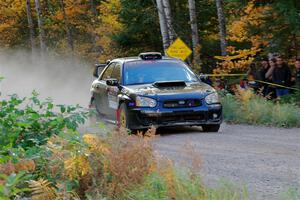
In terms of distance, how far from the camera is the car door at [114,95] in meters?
15.9

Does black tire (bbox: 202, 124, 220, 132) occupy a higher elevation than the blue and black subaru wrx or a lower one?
lower

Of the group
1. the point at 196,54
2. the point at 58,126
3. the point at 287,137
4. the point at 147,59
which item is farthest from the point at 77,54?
the point at 58,126

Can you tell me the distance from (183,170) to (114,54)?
2984cm

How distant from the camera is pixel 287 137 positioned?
561 inches

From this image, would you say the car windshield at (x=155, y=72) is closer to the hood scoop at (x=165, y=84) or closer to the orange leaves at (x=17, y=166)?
the hood scoop at (x=165, y=84)

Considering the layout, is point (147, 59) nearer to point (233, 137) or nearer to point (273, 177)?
point (233, 137)

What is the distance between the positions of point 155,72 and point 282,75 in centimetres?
559

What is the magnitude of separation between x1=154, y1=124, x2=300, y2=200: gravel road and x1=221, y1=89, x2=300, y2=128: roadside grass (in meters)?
0.62

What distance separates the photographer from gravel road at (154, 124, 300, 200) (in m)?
8.62

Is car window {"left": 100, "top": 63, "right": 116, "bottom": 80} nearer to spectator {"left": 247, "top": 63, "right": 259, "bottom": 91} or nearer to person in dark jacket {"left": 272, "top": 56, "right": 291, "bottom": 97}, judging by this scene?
person in dark jacket {"left": 272, "top": 56, "right": 291, "bottom": 97}

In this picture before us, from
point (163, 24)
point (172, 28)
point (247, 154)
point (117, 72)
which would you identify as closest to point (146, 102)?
point (117, 72)

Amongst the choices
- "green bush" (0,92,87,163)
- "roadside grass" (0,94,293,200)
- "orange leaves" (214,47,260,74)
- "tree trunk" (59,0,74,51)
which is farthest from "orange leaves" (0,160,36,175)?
"tree trunk" (59,0,74,51)

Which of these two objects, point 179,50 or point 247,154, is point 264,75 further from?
point 247,154

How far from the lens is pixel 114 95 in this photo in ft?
52.3
